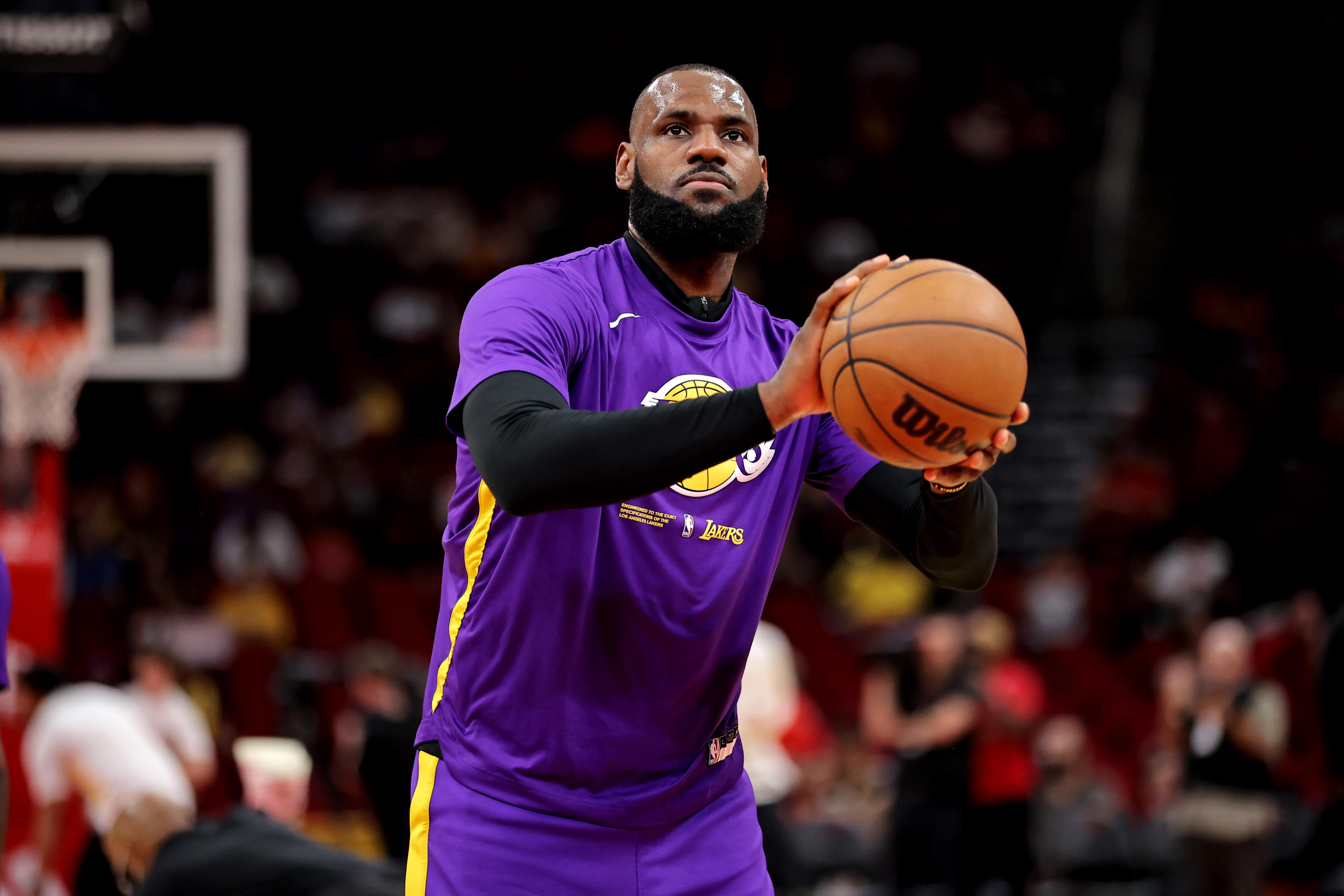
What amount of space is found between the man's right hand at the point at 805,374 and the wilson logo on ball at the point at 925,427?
0.11m

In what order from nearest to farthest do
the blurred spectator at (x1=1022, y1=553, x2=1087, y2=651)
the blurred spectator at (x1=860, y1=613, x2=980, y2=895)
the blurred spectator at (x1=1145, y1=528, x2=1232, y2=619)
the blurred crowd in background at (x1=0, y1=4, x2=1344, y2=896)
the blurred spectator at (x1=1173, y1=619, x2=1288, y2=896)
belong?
the blurred spectator at (x1=860, y1=613, x2=980, y2=895) → the blurred spectator at (x1=1173, y1=619, x2=1288, y2=896) → the blurred crowd in background at (x1=0, y1=4, x2=1344, y2=896) → the blurred spectator at (x1=1145, y1=528, x2=1232, y2=619) → the blurred spectator at (x1=1022, y1=553, x2=1087, y2=651)

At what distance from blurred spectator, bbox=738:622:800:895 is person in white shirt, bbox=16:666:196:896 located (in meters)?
2.42

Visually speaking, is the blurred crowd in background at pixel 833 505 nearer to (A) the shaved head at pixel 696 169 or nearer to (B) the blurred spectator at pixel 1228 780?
(B) the blurred spectator at pixel 1228 780

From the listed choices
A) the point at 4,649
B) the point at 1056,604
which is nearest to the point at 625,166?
the point at 4,649

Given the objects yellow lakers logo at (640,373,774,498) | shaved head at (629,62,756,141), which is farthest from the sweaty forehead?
yellow lakers logo at (640,373,774,498)

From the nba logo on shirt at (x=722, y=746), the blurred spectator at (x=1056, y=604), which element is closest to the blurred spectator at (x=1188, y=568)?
the blurred spectator at (x=1056, y=604)

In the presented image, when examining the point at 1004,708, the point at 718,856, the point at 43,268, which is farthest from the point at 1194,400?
the point at 718,856

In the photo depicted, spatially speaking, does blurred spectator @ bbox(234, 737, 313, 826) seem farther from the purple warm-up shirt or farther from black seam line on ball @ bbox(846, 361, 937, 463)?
black seam line on ball @ bbox(846, 361, 937, 463)

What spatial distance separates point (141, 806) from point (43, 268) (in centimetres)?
473

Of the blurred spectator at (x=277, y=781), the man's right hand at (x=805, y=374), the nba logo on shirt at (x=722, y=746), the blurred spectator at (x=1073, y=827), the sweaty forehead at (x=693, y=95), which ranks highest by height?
the sweaty forehead at (x=693, y=95)

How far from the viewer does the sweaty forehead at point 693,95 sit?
270cm

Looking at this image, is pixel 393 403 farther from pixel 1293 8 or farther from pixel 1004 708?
pixel 1293 8

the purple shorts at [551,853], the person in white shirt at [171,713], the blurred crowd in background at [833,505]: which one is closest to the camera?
the purple shorts at [551,853]

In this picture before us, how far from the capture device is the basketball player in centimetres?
247
